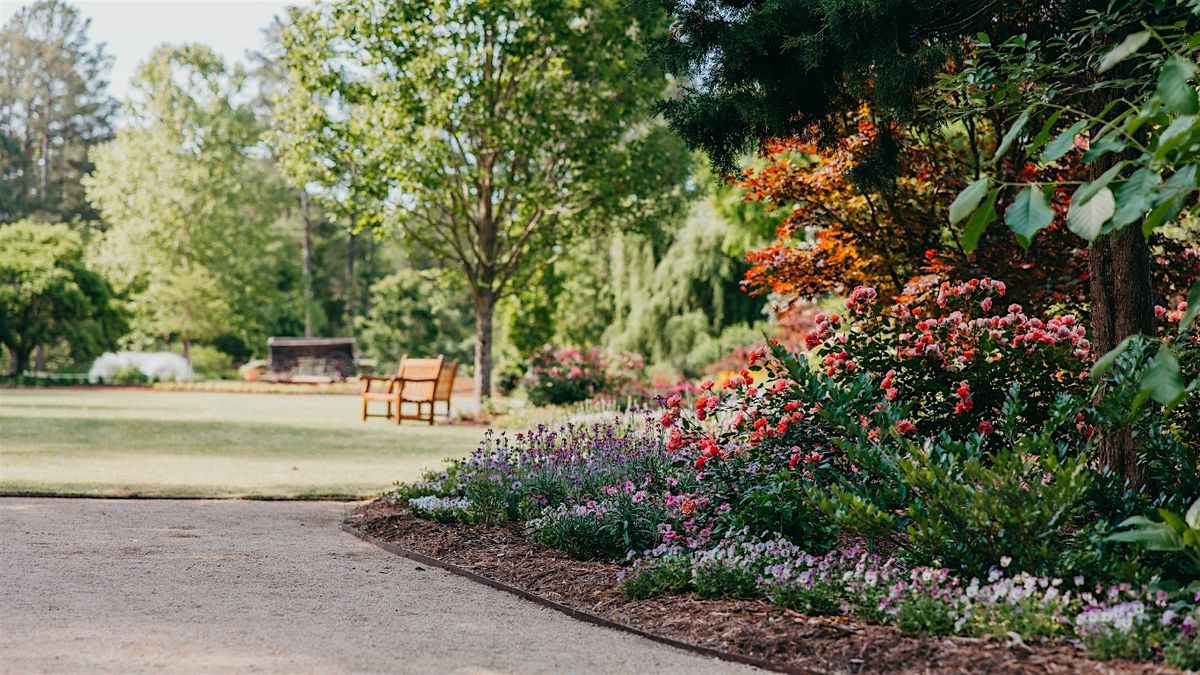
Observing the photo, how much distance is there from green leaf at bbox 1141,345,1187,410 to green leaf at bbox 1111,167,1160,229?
0.41m

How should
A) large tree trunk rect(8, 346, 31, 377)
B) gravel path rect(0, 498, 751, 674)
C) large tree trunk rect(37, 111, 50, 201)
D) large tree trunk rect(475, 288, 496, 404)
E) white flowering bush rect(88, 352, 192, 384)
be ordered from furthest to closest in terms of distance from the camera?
large tree trunk rect(37, 111, 50, 201)
white flowering bush rect(88, 352, 192, 384)
large tree trunk rect(8, 346, 31, 377)
large tree trunk rect(475, 288, 496, 404)
gravel path rect(0, 498, 751, 674)

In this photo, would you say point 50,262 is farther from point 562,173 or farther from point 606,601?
point 606,601

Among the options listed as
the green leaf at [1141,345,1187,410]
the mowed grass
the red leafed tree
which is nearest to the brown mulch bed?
the green leaf at [1141,345,1187,410]

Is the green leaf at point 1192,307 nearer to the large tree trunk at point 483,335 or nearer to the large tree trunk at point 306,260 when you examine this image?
the large tree trunk at point 483,335

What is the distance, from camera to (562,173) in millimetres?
17234

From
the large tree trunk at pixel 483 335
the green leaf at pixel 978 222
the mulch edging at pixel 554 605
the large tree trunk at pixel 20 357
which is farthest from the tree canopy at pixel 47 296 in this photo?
the green leaf at pixel 978 222

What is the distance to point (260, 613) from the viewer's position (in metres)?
4.19

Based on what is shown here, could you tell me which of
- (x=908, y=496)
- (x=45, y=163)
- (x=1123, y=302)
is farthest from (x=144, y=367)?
(x=1123, y=302)

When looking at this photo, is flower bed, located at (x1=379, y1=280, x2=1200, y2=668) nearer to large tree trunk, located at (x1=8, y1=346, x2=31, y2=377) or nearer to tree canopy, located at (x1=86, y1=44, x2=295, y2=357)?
large tree trunk, located at (x1=8, y1=346, x2=31, y2=377)

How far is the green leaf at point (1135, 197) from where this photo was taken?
244 cm

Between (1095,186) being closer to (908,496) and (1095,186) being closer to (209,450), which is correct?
(908,496)

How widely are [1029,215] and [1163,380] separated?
1.93ft

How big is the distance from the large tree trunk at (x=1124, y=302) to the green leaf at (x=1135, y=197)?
8.07 ft

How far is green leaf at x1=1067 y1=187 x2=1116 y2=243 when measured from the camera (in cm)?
248
